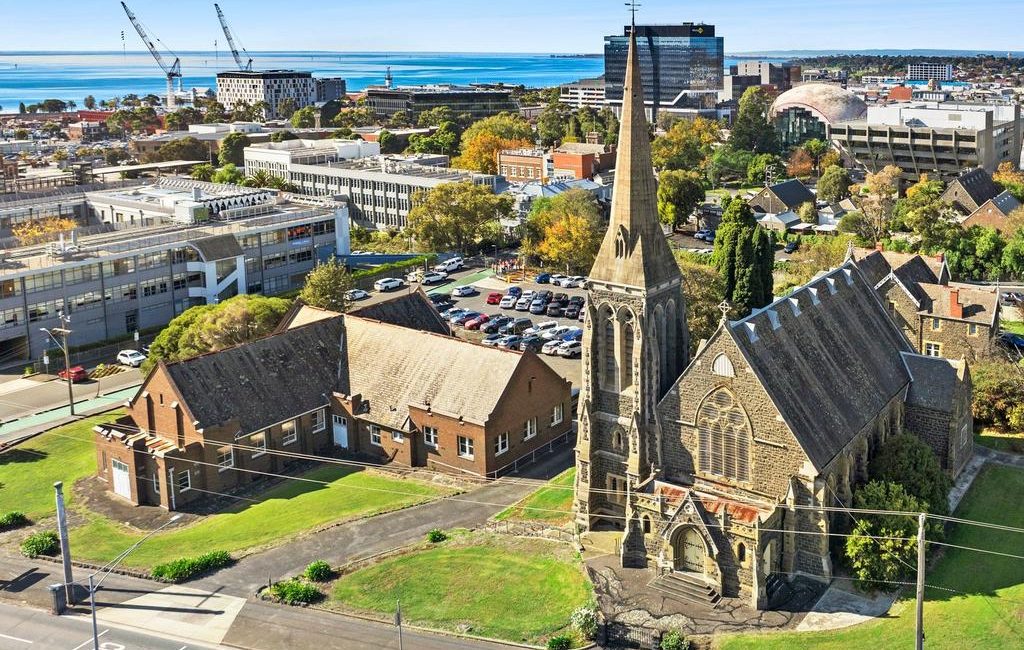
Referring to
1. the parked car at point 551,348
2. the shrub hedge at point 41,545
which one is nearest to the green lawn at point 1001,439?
the parked car at point 551,348

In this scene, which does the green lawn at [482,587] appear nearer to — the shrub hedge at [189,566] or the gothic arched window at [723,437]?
the shrub hedge at [189,566]

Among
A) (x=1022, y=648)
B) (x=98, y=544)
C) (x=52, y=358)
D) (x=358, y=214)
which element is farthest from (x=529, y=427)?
(x=358, y=214)

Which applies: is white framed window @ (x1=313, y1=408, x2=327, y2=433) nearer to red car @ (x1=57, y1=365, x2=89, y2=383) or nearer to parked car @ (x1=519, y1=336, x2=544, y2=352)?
parked car @ (x1=519, y1=336, x2=544, y2=352)

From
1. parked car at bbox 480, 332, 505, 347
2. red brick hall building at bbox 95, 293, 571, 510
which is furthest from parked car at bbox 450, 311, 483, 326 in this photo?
red brick hall building at bbox 95, 293, 571, 510

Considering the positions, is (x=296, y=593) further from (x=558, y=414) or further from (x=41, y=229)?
(x=41, y=229)

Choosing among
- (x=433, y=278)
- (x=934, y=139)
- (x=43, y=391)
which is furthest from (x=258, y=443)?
(x=934, y=139)

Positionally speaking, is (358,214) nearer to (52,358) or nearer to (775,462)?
(52,358)
